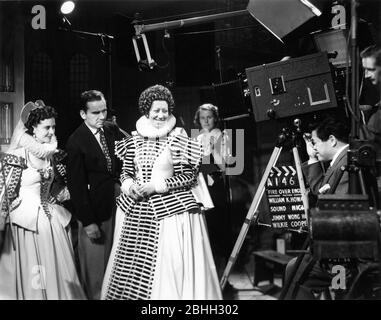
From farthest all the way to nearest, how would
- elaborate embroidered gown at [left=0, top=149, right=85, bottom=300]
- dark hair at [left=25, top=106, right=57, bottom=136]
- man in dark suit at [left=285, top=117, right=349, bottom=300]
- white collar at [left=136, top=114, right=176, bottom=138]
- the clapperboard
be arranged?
1. the clapperboard
2. dark hair at [left=25, top=106, right=57, bottom=136]
3. elaborate embroidered gown at [left=0, top=149, right=85, bottom=300]
4. white collar at [left=136, top=114, right=176, bottom=138]
5. man in dark suit at [left=285, top=117, right=349, bottom=300]

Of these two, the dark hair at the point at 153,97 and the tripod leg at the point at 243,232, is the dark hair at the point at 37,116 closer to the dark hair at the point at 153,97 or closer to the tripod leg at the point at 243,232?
the dark hair at the point at 153,97

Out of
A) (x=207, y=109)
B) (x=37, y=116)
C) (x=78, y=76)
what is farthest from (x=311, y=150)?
(x=37, y=116)

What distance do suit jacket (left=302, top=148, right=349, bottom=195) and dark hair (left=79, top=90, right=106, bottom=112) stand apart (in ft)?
4.72

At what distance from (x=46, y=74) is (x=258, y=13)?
1508mm

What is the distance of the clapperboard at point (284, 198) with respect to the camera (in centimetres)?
378

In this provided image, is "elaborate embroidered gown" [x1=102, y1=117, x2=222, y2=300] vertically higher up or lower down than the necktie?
lower down

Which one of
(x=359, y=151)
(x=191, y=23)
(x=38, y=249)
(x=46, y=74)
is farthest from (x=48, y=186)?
(x=359, y=151)

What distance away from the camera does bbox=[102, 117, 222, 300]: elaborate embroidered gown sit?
3.18 meters

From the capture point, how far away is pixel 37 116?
3506mm

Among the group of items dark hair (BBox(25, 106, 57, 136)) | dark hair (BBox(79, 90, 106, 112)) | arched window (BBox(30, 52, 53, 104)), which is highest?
arched window (BBox(30, 52, 53, 104))

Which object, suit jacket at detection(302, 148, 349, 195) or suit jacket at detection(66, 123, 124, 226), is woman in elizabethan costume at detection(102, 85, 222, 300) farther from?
suit jacket at detection(302, 148, 349, 195)

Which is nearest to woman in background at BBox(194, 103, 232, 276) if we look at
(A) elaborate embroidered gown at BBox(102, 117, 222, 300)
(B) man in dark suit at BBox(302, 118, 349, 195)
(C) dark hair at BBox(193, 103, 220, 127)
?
(C) dark hair at BBox(193, 103, 220, 127)

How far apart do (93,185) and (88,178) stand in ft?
0.19

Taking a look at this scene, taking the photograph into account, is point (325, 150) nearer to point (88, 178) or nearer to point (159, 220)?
point (159, 220)
